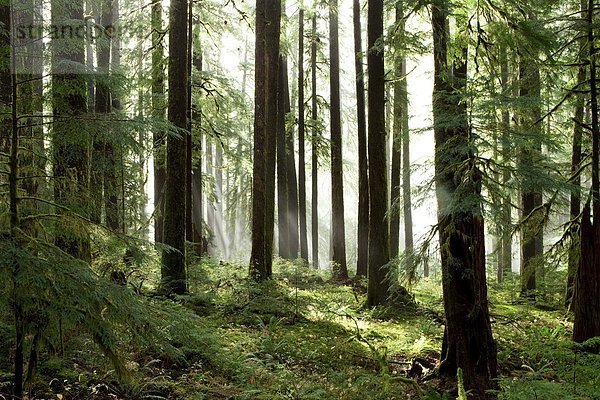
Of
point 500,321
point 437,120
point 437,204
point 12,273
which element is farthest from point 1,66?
point 500,321

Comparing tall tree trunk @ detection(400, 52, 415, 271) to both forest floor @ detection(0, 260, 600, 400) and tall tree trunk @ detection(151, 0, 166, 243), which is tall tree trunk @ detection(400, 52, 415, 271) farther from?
tall tree trunk @ detection(151, 0, 166, 243)

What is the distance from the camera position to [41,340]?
3443 mm

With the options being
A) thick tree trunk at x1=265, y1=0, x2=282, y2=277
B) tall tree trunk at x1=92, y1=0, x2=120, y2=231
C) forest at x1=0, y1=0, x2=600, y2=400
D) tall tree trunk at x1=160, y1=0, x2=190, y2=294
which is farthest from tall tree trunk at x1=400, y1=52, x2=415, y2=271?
tall tree trunk at x1=160, y1=0, x2=190, y2=294

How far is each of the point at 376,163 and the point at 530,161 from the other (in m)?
4.66

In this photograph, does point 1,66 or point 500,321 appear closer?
point 1,66

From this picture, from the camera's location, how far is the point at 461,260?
21.5ft

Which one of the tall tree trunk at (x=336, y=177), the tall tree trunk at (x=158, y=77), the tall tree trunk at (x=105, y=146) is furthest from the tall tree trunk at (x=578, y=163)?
the tall tree trunk at (x=158, y=77)

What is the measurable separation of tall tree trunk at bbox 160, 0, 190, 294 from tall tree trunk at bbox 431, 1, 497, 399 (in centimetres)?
569

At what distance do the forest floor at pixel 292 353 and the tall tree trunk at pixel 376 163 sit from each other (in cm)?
91

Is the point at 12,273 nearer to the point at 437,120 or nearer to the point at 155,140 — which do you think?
the point at 437,120

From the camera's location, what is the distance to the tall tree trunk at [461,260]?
21.2 feet

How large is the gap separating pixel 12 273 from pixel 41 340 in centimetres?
66

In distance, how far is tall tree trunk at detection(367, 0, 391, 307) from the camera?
11328 millimetres

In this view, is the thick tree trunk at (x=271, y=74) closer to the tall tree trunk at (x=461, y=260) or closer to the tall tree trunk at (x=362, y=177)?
the tall tree trunk at (x=362, y=177)
